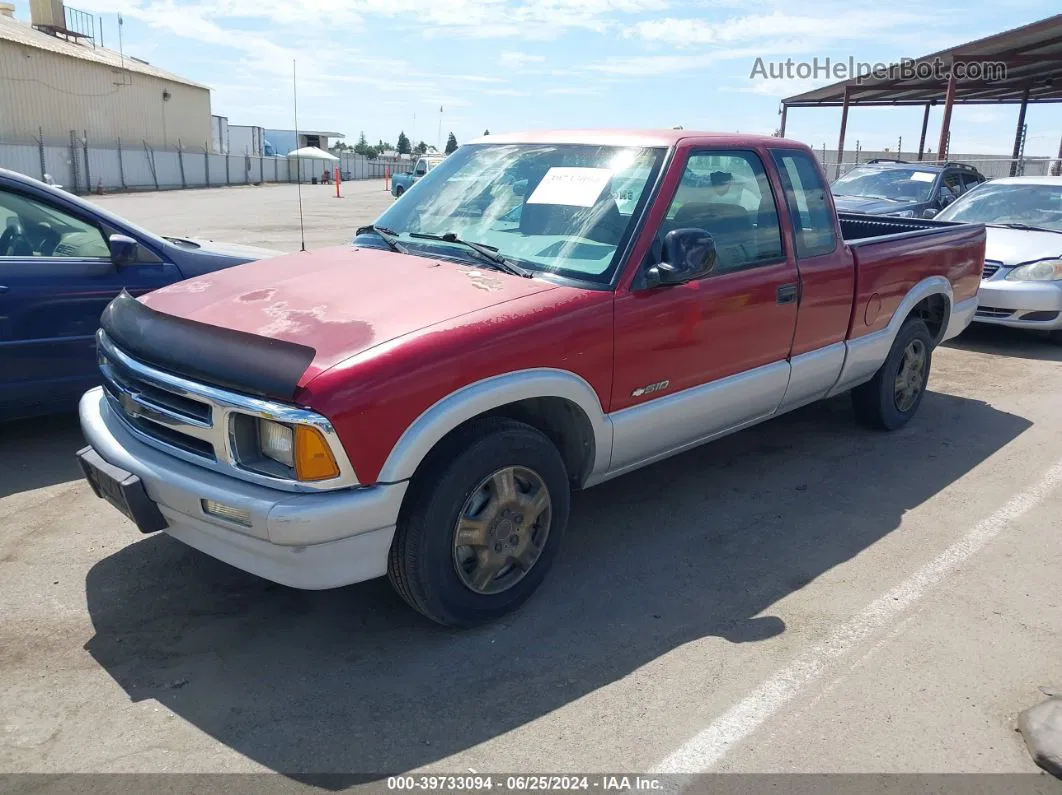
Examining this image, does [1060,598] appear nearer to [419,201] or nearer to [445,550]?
[445,550]

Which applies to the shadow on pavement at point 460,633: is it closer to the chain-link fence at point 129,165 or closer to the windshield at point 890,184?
the windshield at point 890,184

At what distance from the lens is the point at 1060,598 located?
154 inches

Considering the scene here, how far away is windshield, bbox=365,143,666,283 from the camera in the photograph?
153 inches

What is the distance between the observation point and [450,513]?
3213 millimetres

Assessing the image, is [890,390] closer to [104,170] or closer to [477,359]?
[477,359]

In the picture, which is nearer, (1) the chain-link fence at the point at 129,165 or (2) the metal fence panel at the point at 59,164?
(1) the chain-link fence at the point at 129,165

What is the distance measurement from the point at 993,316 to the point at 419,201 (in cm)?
682

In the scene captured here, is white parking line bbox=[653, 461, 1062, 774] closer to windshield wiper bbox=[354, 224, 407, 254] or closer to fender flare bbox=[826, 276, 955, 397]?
fender flare bbox=[826, 276, 955, 397]

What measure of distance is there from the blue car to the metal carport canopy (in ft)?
58.8

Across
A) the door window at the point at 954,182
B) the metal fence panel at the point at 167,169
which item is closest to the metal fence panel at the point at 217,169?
the metal fence panel at the point at 167,169

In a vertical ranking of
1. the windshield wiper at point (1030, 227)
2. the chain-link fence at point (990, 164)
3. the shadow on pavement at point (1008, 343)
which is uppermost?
the chain-link fence at point (990, 164)

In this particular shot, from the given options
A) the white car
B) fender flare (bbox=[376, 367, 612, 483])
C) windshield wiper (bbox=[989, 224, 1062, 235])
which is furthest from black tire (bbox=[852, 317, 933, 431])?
windshield wiper (bbox=[989, 224, 1062, 235])

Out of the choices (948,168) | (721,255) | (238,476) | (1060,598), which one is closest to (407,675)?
(238,476)

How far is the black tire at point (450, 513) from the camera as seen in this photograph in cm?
317
